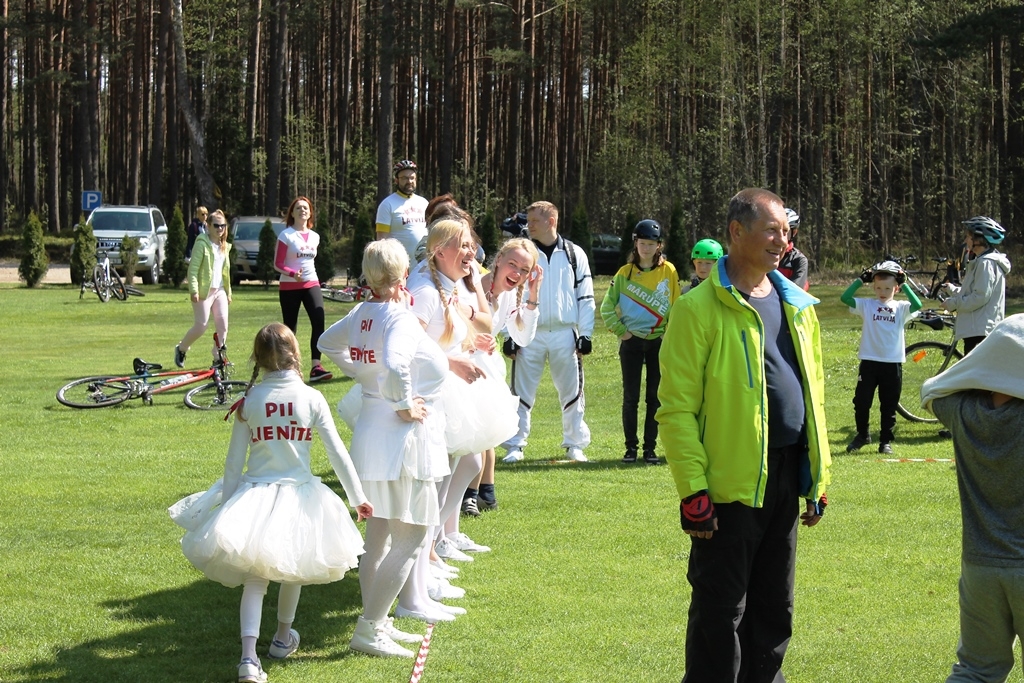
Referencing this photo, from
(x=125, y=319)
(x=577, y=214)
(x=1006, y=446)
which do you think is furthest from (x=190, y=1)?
(x=1006, y=446)

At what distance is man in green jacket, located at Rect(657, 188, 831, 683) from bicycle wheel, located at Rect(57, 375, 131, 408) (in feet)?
32.6

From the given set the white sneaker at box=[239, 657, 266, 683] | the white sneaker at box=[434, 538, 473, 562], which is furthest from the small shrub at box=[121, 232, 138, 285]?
the white sneaker at box=[239, 657, 266, 683]

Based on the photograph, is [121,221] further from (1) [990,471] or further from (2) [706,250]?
(1) [990,471]

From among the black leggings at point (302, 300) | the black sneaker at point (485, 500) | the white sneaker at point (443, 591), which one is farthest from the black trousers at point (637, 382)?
the black leggings at point (302, 300)

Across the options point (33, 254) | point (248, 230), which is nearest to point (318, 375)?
point (33, 254)

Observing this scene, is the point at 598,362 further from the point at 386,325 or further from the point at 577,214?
the point at 577,214

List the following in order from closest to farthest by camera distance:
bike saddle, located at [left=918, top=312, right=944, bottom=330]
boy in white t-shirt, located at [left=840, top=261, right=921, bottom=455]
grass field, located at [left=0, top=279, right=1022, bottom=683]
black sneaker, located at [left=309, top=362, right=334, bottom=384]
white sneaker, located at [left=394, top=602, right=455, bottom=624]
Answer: grass field, located at [left=0, top=279, right=1022, bottom=683], white sneaker, located at [left=394, top=602, right=455, bottom=624], boy in white t-shirt, located at [left=840, top=261, right=921, bottom=455], bike saddle, located at [left=918, top=312, right=944, bottom=330], black sneaker, located at [left=309, top=362, right=334, bottom=384]

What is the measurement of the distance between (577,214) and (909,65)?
12297mm

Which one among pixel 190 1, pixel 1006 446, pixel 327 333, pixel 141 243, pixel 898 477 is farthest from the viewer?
pixel 190 1

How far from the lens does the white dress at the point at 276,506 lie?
5.07 metres

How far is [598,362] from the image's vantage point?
17.5m

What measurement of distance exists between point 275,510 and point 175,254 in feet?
98.4

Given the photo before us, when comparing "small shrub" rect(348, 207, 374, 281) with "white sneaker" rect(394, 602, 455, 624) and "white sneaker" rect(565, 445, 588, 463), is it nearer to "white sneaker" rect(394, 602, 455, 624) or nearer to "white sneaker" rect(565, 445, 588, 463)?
"white sneaker" rect(565, 445, 588, 463)

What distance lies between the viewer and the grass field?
5348 mm
